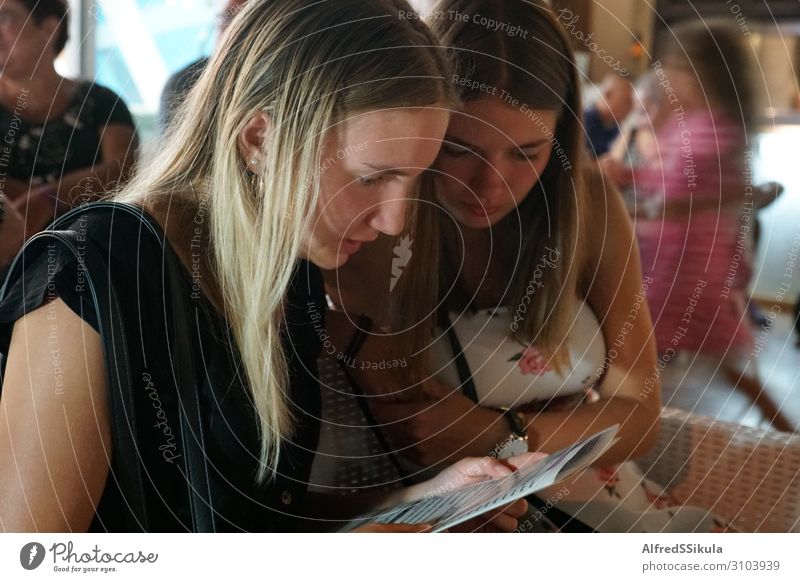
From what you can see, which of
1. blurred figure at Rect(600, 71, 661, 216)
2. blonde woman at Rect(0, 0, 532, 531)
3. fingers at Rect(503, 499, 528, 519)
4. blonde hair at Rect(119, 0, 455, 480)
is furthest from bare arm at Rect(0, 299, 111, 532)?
blurred figure at Rect(600, 71, 661, 216)

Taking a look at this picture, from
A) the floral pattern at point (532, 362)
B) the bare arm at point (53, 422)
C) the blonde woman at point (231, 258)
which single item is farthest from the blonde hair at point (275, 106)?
the floral pattern at point (532, 362)

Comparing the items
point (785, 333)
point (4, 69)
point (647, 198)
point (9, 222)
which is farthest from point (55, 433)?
point (785, 333)

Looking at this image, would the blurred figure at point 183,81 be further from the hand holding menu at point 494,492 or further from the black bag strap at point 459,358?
the hand holding menu at point 494,492

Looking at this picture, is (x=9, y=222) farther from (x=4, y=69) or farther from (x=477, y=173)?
(x=477, y=173)

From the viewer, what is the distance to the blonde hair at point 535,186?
0.70m

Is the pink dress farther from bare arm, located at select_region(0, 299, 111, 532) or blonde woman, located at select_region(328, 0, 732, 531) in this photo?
bare arm, located at select_region(0, 299, 111, 532)

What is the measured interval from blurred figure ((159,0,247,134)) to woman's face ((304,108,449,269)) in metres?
0.12

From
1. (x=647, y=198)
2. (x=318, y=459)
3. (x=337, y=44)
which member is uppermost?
(x=337, y=44)

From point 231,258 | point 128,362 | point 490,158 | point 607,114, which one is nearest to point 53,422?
point 128,362

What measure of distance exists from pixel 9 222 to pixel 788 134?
65 centimetres

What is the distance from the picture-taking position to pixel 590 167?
729 millimetres

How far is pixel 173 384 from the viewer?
0.71 m

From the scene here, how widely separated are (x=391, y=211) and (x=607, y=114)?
20cm

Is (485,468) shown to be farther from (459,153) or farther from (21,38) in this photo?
(21,38)
